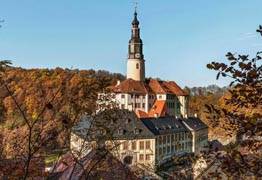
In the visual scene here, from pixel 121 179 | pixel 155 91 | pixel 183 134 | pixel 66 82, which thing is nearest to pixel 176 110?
pixel 155 91

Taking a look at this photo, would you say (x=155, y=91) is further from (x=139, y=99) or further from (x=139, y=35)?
(x=139, y=35)

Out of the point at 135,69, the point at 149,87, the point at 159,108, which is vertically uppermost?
the point at 135,69

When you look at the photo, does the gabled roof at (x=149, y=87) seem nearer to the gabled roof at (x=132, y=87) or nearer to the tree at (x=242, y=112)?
the gabled roof at (x=132, y=87)

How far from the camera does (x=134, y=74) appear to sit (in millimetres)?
68188

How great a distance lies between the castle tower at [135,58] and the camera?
68.1 meters

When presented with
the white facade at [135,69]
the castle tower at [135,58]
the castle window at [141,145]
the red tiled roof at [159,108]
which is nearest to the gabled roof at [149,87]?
the white facade at [135,69]

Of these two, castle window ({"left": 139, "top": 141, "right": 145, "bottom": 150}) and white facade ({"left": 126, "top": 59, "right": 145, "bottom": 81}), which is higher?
white facade ({"left": 126, "top": 59, "right": 145, "bottom": 81})

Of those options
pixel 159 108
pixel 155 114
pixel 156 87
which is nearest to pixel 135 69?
pixel 156 87

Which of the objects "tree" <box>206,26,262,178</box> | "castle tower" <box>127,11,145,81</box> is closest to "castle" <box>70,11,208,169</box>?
"castle tower" <box>127,11,145,81</box>

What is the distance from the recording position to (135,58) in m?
68.4

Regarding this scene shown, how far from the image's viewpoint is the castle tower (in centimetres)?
6812

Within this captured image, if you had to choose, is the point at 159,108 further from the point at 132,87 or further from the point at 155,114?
the point at 155,114

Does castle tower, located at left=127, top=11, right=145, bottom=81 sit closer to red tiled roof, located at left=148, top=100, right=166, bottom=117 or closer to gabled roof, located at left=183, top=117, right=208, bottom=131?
red tiled roof, located at left=148, top=100, right=166, bottom=117

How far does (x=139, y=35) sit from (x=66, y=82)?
63675 mm
